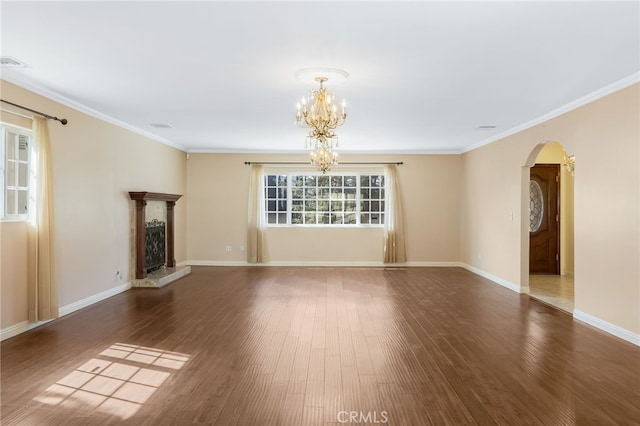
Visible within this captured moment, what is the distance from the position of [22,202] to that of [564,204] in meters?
8.76

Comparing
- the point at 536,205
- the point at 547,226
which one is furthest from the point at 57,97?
the point at 547,226

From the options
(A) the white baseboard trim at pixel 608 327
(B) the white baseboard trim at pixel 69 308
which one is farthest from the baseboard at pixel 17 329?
(A) the white baseboard trim at pixel 608 327

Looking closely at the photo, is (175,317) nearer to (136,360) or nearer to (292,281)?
(136,360)

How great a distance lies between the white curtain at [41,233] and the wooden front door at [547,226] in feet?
26.1

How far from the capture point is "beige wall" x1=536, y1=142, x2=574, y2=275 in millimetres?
8250

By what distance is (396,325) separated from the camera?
4664mm

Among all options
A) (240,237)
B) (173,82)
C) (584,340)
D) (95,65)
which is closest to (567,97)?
(584,340)

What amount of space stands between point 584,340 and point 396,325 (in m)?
1.81

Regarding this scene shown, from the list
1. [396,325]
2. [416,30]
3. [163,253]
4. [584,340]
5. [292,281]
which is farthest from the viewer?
[163,253]

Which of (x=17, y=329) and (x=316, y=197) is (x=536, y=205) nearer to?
(x=316, y=197)

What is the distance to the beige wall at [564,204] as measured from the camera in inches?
325

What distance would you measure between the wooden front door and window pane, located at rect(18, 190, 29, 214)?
8.18m

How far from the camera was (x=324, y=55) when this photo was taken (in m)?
3.45

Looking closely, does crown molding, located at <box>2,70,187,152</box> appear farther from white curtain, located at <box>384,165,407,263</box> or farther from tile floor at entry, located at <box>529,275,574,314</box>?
tile floor at entry, located at <box>529,275,574,314</box>
